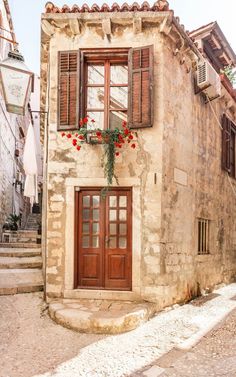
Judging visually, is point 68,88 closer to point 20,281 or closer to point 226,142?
point 20,281

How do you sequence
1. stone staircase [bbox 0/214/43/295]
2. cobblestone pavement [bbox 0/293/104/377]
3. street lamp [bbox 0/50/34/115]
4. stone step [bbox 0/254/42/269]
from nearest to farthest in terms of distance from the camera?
cobblestone pavement [bbox 0/293/104/377] → street lamp [bbox 0/50/34/115] → stone staircase [bbox 0/214/43/295] → stone step [bbox 0/254/42/269]

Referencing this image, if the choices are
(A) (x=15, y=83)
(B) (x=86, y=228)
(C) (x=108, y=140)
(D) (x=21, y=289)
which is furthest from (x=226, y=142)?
(D) (x=21, y=289)

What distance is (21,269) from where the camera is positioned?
28.5 feet

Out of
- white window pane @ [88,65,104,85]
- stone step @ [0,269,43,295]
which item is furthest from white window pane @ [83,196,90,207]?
white window pane @ [88,65,104,85]

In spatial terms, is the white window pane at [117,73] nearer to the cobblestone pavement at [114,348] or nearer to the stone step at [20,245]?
the stone step at [20,245]

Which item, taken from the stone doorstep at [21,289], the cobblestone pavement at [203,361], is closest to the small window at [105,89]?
the stone doorstep at [21,289]

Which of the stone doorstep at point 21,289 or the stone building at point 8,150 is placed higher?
the stone building at point 8,150

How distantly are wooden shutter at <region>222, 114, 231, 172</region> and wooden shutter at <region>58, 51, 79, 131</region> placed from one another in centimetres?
499

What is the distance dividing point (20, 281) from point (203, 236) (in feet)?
14.9

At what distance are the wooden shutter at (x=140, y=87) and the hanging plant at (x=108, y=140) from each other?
0.30 meters

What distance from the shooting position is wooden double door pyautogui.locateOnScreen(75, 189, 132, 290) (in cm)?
691

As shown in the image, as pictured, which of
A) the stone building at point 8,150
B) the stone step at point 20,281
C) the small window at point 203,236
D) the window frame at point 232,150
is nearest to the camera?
the stone step at point 20,281

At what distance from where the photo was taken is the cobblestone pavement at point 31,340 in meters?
4.58

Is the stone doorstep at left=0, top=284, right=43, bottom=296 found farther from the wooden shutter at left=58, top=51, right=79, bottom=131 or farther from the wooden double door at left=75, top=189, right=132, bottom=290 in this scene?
the wooden shutter at left=58, top=51, right=79, bottom=131
